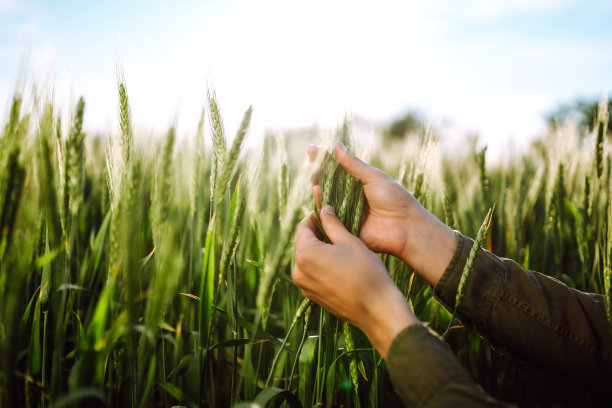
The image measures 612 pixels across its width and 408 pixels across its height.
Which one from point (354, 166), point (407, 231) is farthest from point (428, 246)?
point (354, 166)

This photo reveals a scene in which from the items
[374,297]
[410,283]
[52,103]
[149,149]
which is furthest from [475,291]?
[52,103]

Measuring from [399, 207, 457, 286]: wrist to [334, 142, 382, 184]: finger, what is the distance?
20 cm

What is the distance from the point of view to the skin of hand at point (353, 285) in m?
0.84

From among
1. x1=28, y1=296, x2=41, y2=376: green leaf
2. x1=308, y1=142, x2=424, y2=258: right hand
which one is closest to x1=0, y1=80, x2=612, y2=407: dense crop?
→ x1=28, y1=296, x2=41, y2=376: green leaf

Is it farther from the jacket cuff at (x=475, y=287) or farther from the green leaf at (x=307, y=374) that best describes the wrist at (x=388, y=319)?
the jacket cuff at (x=475, y=287)

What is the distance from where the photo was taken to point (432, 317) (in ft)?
4.56

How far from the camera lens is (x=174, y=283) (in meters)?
0.87

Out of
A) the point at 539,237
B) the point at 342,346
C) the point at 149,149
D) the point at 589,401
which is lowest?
the point at 589,401

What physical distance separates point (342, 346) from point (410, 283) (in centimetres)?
31

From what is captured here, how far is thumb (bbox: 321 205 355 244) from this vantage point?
959 mm

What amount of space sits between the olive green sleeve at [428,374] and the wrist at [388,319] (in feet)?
0.07

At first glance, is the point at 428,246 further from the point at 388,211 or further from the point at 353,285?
the point at 353,285

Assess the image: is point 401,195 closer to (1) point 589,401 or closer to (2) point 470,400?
(2) point 470,400

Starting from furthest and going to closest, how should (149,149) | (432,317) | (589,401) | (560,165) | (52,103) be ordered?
(560,165) → (589,401) → (432,317) → (149,149) → (52,103)
